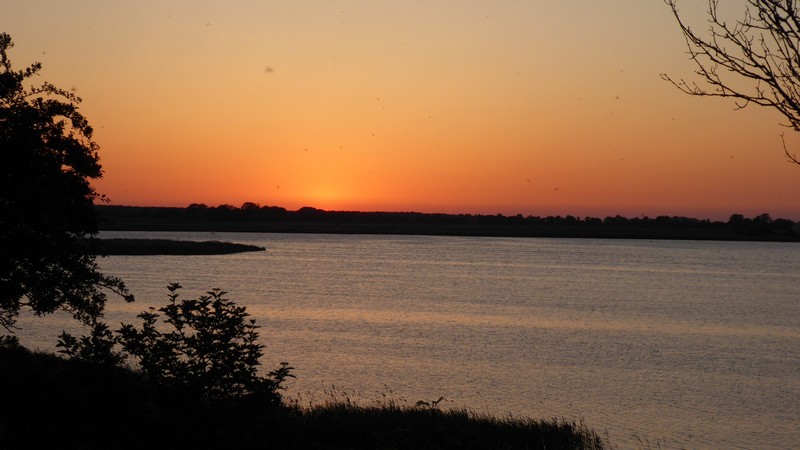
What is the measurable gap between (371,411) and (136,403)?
8.32 metres

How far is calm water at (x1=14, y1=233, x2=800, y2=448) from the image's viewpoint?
95.0 ft

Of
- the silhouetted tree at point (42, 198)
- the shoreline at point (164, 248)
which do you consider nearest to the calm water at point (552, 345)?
Answer: the silhouetted tree at point (42, 198)

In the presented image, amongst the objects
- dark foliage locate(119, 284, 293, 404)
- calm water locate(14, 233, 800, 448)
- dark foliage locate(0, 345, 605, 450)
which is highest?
dark foliage locate(119, 284, 293, 404)

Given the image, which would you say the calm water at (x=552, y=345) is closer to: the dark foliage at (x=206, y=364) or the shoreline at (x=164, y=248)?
the dark foliage at (x=206, y=364)

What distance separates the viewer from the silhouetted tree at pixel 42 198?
21969 millimetres

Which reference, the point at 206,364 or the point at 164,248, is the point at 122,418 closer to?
the point at 206,364

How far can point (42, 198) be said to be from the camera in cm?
2192

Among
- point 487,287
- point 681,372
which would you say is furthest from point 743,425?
point 487,287

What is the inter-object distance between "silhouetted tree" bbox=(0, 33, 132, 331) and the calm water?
8.87 m

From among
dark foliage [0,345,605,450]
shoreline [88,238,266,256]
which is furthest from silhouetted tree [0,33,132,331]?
shoreline [88,238,266,256]

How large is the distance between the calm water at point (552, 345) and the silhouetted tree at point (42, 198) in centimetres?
887

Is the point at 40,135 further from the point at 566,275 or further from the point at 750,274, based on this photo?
the point at 750,274

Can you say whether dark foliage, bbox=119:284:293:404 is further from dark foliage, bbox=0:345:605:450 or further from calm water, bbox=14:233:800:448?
calm water, bbox=14:233:800:448

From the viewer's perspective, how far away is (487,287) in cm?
8756
